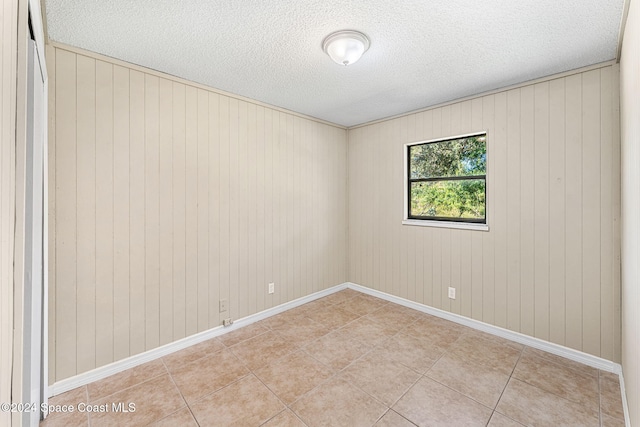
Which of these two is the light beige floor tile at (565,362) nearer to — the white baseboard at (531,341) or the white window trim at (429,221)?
the white baseboard at (531,341)

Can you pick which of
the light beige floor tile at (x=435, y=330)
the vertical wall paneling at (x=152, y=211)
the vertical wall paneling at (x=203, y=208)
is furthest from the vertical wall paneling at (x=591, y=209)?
the vertical wall paneling at (x=152, y=211)

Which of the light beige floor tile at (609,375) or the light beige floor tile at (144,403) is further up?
the light beige floor tile at (609,375)

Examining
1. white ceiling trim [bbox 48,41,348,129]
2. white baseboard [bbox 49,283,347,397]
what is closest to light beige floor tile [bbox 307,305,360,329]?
white baseboard [bbox 49,283,347,397]

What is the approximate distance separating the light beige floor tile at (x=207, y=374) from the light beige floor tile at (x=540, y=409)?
1.90 meters

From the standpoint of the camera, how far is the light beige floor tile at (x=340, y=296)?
3.79 m

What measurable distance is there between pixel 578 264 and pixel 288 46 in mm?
2955

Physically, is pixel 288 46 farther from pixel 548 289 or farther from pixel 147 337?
pixel 548 289

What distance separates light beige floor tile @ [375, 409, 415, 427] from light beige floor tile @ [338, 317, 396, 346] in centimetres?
87

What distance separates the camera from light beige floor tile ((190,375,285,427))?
5.80ft

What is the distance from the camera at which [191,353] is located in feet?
8.29

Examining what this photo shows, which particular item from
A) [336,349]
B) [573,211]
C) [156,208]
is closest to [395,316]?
[336,349]

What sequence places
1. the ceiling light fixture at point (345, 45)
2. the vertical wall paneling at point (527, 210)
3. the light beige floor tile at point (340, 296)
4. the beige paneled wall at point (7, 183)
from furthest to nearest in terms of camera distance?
the light beige floor tile at point (340, 296)
the vertical wall paneling at point (527, 210)
the ceiling light fixture at point (345, 45)
the beige paneled wall at point (7, 183)

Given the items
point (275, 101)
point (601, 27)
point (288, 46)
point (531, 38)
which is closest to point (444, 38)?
point (531, 38)

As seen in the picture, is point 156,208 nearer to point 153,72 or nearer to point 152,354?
point 153,72
